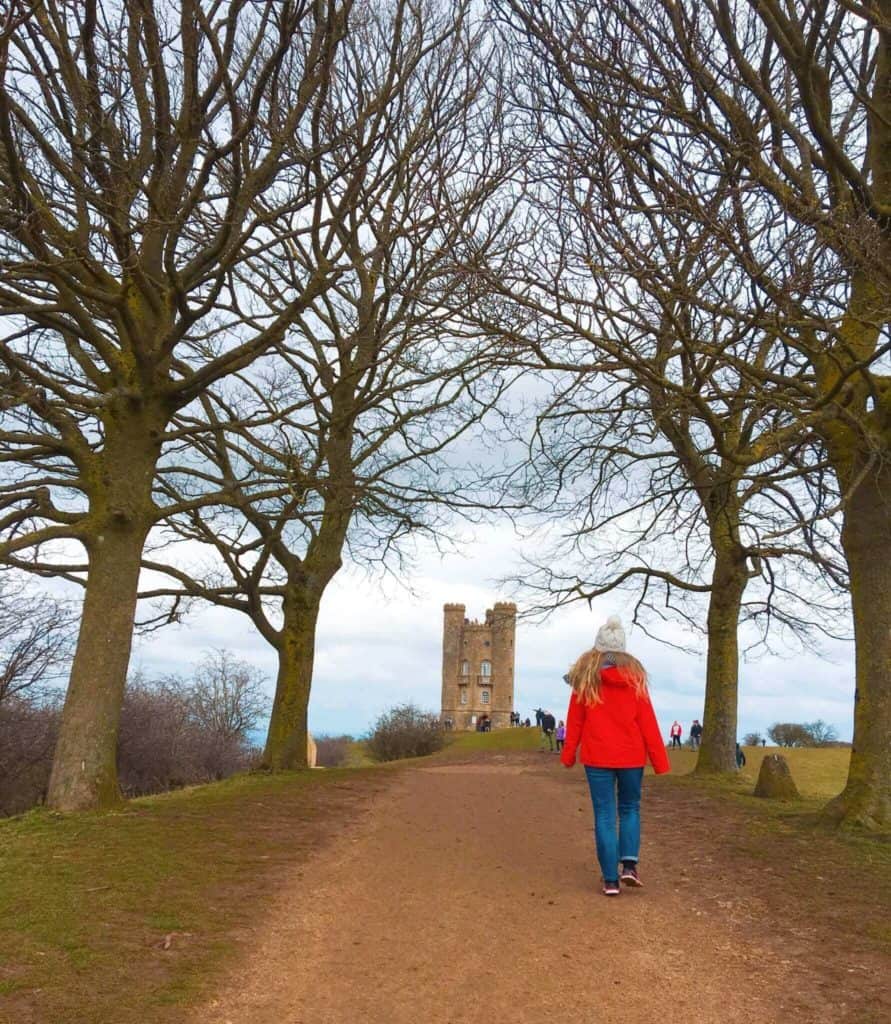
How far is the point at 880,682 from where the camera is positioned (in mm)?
9438

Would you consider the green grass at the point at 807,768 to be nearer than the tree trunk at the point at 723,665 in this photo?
No

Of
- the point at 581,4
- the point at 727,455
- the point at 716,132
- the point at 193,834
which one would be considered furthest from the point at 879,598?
the point at 193,834

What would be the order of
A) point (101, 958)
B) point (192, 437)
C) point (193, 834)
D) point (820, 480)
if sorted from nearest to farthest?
point (101, 958), point (193, 834), point (820, 480), point (192, 437)

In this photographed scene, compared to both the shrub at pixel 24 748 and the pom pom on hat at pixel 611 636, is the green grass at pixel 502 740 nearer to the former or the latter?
the shrub at pixel 24 748

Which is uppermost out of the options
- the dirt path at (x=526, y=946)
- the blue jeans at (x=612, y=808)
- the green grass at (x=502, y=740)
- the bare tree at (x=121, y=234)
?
the bare tree at (x=121, y=234)

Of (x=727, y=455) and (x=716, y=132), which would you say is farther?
(x=727, y=455)

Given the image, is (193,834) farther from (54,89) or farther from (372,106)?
(372,106)

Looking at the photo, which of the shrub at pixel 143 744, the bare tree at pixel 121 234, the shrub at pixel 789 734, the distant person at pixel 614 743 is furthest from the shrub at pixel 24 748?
the shrub at pixel 789 734

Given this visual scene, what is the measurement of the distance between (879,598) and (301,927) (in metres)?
6.95

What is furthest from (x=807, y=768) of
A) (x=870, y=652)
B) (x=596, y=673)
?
(x=596, y=673)

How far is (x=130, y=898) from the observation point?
236 inches

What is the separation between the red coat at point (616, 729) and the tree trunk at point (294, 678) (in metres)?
10.5

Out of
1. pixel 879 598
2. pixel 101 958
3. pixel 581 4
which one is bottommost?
pixel 101 958

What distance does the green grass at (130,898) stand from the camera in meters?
4.33
